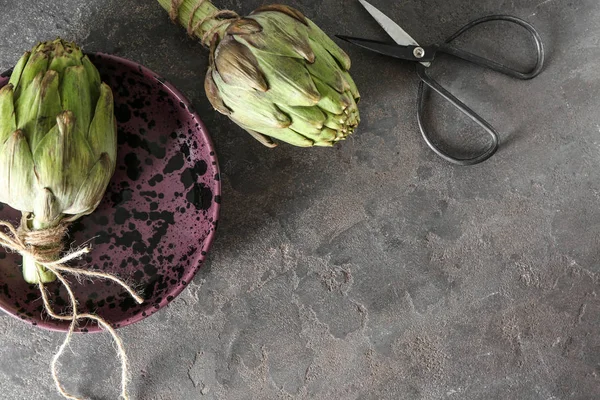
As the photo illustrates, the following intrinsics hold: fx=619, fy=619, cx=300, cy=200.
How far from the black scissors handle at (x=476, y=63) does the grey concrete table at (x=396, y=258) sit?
0.03 meters

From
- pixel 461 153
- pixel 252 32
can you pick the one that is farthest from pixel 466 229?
pixel 252 32

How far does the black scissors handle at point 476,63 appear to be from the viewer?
3.87ft

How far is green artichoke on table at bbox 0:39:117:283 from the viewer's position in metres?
0.93

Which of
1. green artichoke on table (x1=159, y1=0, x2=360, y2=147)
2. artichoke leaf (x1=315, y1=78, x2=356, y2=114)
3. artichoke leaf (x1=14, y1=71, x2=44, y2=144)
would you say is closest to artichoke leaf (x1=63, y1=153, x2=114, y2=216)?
artichoke leaf (x1=14, y1=71, x2=44, y2=144)

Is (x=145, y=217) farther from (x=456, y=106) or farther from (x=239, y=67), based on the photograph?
(x=456, y=106)

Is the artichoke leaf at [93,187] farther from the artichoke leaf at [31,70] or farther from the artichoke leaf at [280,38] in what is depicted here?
the artichoke leaf at [280,38]

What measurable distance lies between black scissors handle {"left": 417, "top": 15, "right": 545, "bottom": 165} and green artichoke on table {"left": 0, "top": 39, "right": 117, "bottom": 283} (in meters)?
0.59

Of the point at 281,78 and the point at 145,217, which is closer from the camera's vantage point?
the point at 281,78

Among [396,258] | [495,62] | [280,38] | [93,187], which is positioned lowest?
[396,258]

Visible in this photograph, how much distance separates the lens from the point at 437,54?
1224 millimetres

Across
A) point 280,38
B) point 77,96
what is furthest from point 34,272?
point 280,38

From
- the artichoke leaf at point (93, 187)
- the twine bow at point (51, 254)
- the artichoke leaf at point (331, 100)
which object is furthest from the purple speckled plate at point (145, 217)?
the artichoke leaf at point (331, 100)

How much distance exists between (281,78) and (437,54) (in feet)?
1.34

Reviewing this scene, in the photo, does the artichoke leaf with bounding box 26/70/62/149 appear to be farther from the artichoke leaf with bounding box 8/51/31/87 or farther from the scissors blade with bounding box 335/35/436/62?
the scissors blade with bounding box 335/35/436/62
